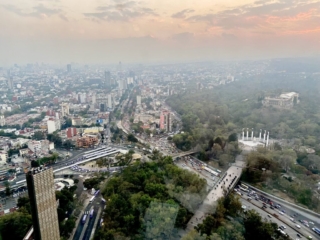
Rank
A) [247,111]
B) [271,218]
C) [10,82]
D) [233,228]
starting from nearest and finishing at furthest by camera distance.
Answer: [233,228] → [271,218] → [247,111] → [10,82]

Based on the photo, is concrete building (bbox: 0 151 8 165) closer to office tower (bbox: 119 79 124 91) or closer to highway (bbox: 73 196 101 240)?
highway (bbox: 73 196 101 240)

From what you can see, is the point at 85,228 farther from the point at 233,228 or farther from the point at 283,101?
the point at 283,101

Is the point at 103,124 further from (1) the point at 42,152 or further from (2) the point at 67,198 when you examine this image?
(2) the point at 67,198

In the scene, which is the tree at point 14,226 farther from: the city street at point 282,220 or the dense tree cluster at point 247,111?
the dense tree cluster at point 247,111

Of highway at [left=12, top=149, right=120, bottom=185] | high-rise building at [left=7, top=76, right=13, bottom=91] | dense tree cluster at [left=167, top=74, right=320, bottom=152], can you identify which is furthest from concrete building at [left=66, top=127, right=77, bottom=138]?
high-rise building at [left=7, top=76, right=13, bottom=91]

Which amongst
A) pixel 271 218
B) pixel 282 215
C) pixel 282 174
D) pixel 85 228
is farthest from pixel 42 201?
pixel 282 174

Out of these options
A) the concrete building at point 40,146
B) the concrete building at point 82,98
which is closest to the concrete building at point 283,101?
the concrete building at point 40,146
